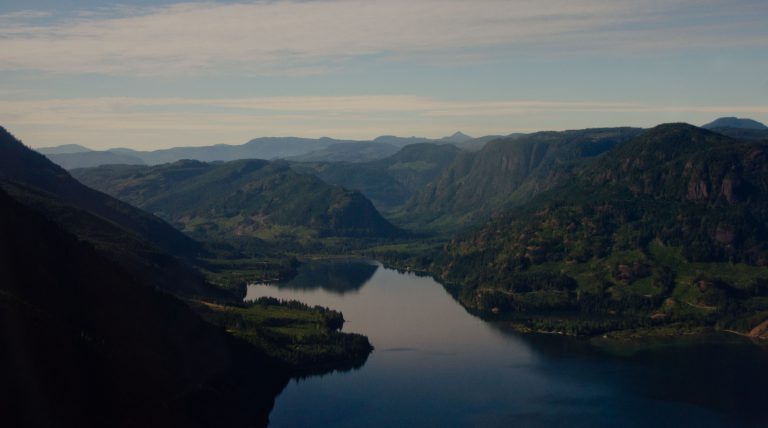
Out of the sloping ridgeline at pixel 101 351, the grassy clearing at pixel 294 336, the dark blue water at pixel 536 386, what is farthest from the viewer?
the grassy clearing at pixel 294 336

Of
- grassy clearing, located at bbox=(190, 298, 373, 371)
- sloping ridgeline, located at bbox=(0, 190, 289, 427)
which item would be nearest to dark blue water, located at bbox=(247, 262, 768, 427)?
grassy clearing, located at bbox=(190, 298, 373, 371)

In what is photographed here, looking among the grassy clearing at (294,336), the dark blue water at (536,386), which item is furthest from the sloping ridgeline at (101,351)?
the dark blue water at (536,386)

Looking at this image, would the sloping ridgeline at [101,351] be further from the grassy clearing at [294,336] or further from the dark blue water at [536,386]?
the dark blue water at [536,386]

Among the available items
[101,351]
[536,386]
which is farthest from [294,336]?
[101,351]

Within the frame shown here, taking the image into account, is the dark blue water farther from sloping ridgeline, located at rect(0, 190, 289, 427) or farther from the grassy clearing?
sloping ridgeline, located at rect(0, 190, 289, 427)

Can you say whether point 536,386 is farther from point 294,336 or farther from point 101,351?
point 101,351
